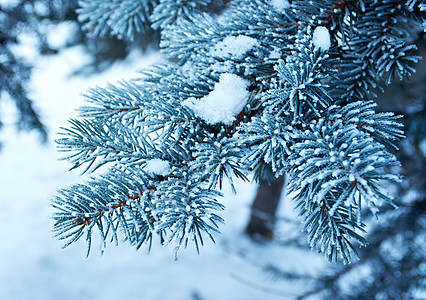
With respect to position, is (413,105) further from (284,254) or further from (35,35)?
(284,254)

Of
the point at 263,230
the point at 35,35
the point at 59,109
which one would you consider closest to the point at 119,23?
the point at 35,35

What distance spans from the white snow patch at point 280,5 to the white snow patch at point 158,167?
→ 44cm

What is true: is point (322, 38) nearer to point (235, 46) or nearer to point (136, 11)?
point (235, 46)

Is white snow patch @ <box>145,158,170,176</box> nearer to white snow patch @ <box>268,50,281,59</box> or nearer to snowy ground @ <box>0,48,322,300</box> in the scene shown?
white snow patch @ <box>268,50,281,59</box>

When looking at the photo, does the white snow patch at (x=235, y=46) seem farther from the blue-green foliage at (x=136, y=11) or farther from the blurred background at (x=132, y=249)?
the blurred background at (x=132, y=249)

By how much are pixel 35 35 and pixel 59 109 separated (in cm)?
705

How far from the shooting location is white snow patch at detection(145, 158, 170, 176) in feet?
1.97

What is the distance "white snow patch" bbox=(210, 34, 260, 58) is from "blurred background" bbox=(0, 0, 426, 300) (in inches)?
14.4

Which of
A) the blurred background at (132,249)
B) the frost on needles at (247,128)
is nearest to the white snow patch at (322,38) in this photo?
the frost on needles at (247,128)

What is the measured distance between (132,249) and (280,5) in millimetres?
3402

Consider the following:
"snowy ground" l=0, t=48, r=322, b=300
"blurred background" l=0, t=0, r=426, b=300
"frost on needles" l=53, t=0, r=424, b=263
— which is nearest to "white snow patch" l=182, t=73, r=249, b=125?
"frost on needles" l=53, t=0, r=424, b=263

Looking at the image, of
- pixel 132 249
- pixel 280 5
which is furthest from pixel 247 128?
pixel 132 249

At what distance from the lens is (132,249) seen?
3.60 meters

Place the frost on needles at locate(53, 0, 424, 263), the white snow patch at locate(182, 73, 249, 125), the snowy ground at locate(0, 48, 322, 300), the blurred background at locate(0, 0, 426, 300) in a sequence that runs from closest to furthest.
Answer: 1. the frost on needles at locate(53, 0, 424, 263)
2. the white snow patch at locate(182, 73, 249, 125)
3. the blurred background at locate(0, 0, 426, 300)
4. the snowy ground at locate(0, 48, 322, 300)
